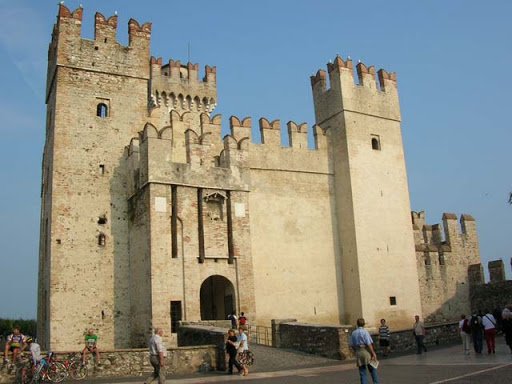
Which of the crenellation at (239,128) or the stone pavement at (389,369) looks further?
the crenellation at (239,128)

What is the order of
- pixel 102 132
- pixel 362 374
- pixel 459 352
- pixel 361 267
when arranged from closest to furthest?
pixel 362 374 → pixel 459 352 → pixel 102 132 → pixel 361 267

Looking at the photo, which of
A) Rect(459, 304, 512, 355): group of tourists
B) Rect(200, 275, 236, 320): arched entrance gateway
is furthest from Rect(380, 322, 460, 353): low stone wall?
Rect(200, 275, 236, 320): arched entrance gateway

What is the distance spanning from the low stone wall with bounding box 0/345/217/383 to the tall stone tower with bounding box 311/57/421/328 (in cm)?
1083

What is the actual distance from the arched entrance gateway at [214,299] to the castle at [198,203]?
86mm

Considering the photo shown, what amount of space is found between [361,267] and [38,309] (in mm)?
14606

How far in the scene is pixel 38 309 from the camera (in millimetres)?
25531

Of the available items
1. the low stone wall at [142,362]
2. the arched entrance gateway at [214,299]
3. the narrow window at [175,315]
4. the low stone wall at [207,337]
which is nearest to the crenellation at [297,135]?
the arched entrance gateway at [214,299]

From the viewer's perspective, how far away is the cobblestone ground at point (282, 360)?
56.5 ft

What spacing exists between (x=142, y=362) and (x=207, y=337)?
2588mm

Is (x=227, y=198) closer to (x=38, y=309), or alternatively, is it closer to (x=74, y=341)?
(x=74, y=341)

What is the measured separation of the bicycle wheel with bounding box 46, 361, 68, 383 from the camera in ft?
48.5

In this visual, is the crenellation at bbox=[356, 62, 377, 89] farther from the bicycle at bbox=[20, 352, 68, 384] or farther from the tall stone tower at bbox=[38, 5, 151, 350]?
the bicycle at bbox=[20, 352, 68, 384]

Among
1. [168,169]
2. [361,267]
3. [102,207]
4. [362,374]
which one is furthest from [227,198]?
[362,374]

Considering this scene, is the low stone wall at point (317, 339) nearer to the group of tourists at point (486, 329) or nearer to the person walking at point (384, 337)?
the person walking at point (384, 337)
